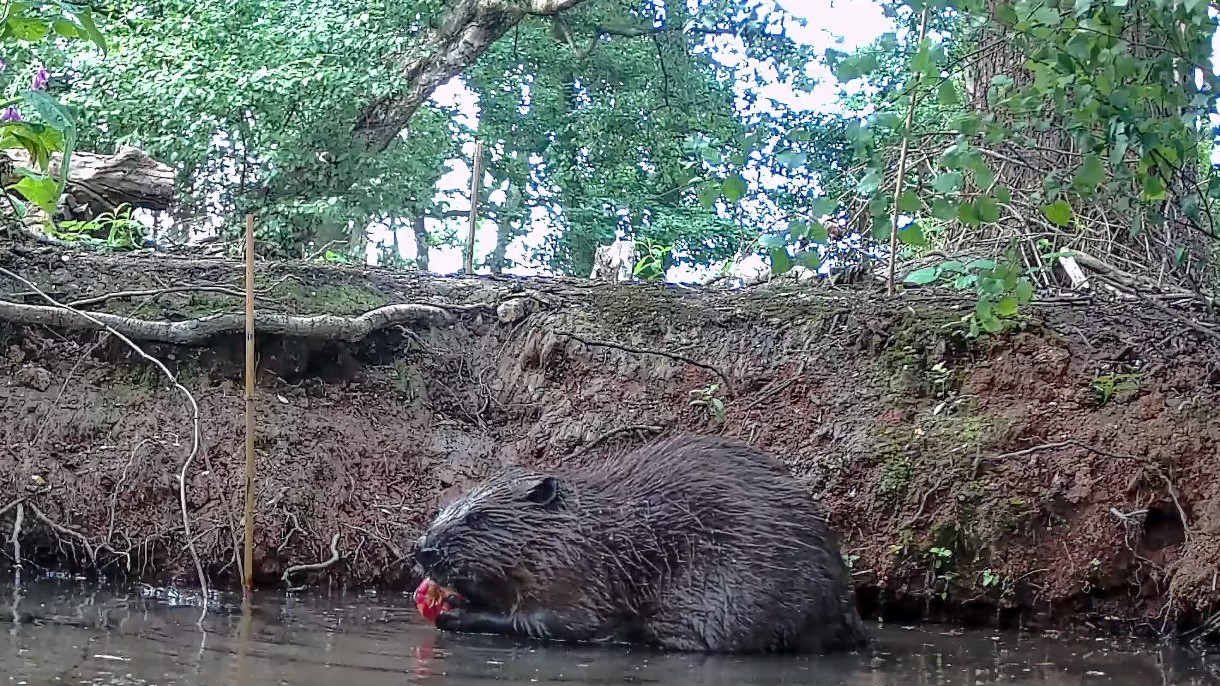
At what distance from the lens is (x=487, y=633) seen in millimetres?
3979

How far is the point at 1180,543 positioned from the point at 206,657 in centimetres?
342

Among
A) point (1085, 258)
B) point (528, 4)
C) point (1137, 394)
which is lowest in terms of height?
point (1137, 394)

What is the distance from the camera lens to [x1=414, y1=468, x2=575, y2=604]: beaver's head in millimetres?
3988

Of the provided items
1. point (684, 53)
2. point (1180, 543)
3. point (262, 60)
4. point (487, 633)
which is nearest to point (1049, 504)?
point (1180, 543)

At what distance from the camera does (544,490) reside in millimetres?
4055

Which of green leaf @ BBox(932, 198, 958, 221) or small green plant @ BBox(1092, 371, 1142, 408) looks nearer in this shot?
green leaf @ BBox(932, 198, 958, 221)

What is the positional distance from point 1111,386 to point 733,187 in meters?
2.44

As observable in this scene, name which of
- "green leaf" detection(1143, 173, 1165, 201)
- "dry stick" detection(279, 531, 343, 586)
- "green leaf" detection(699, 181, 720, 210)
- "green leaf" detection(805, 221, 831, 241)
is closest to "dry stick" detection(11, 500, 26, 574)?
"dry stick" detection(279, 531, 343, 586)

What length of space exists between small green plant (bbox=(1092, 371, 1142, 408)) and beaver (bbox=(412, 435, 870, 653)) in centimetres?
172

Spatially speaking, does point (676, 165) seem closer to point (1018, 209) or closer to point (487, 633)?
point (1018, 209)

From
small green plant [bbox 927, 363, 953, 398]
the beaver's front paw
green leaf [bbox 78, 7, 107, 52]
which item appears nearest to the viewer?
the beaver's front paw

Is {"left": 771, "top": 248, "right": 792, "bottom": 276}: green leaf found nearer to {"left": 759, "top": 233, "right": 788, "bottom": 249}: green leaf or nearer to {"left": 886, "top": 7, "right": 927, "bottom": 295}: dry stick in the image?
{"left": 759, "top": 233, "right": 788, "bottom": 249}: green leaf

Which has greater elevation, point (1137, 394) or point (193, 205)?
point (193, 205)

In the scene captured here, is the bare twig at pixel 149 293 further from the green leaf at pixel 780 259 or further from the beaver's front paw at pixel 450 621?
the green leaf at pixel 780 259
